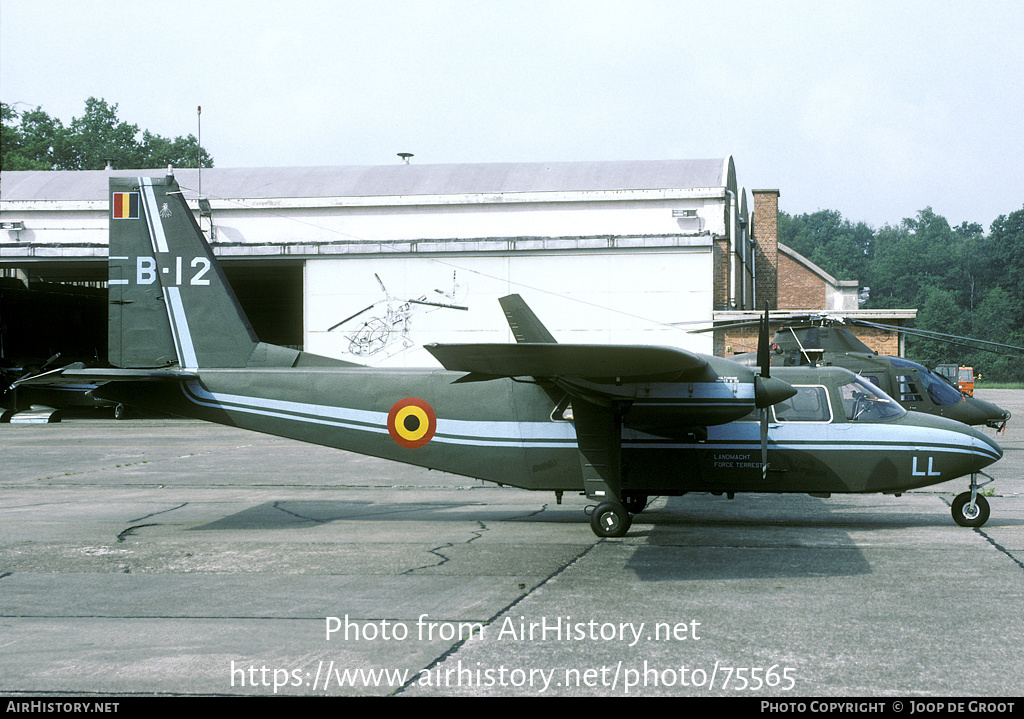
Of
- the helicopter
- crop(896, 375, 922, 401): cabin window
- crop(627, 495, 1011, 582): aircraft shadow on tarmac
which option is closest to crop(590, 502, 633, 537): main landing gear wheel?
crop(627, 495, 1011, 582): aircraft shadow on tarmac

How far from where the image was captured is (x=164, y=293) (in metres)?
14.3

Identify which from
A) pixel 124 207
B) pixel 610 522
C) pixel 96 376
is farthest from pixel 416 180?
pixel 610 522

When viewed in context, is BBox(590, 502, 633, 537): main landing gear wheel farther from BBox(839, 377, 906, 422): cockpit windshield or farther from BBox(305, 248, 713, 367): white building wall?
BBox(305, 248, 713, 367): white building wall

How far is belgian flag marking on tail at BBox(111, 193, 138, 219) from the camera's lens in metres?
14.4

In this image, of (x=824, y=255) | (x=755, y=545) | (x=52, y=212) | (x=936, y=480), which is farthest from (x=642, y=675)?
(x=824, y=255)

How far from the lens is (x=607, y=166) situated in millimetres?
41875

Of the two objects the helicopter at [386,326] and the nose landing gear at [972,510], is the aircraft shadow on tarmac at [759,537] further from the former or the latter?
the helicopter at [386,326]

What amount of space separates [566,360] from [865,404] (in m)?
5.13

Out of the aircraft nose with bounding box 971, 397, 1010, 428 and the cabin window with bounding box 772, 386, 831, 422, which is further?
the aircraft nose with bounding box 971, 397, 1010, 428

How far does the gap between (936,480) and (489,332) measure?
23.6 meters

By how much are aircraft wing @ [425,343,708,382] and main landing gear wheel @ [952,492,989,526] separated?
4.77m

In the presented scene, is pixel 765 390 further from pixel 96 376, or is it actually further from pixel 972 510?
pixel 96 376

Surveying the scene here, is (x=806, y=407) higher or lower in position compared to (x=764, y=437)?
higher

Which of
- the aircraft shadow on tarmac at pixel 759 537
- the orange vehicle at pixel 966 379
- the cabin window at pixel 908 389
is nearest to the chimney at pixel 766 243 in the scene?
the orange vehicle at pixel 966 379
